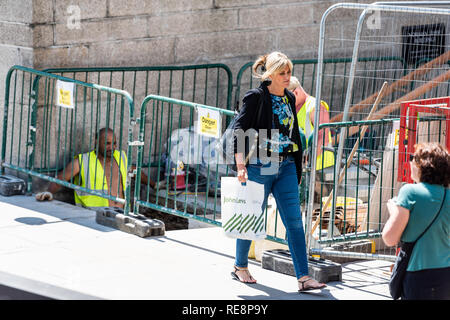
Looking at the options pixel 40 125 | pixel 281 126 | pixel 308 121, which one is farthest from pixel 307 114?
pixel 40 125

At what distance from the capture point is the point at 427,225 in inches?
168

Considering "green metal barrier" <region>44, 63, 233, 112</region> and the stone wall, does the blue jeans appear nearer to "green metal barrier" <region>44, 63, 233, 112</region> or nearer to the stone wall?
"green metal barrier" <region>44, 63, 233, 112</region>

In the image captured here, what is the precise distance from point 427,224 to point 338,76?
19.0ft

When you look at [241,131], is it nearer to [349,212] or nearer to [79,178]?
[349,212]

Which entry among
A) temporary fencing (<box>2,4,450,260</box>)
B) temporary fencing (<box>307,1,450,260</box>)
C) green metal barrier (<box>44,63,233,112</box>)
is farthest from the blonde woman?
green metal barrier (<box>44,63,233,112</box>)

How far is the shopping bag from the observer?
558cm

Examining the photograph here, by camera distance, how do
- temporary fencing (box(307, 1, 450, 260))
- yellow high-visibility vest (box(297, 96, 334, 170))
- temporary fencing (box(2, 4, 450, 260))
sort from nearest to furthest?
temporary fencing (box(307, 1, 450, 260)) < yellow high-visibility vest (box(297, 96, 334, 170)) < temporary fencing (box(2, 4, 450, 260))

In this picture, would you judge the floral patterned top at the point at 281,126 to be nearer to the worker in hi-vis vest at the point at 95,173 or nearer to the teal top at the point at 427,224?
the teal top at the point at 427,224

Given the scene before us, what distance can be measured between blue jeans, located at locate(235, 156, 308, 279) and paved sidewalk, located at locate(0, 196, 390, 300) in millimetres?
304

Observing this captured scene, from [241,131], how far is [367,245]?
6.51 feet

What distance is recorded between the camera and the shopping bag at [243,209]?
5.58 metres

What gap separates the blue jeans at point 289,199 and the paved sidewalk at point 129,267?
30 centimetres
